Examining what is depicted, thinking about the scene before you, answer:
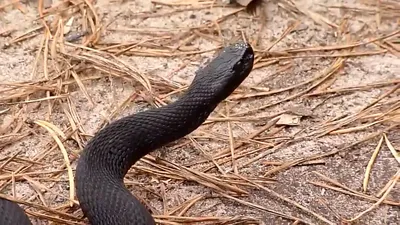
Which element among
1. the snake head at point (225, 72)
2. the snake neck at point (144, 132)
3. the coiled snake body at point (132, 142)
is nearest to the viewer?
the coiled snake body at point (132, 142)

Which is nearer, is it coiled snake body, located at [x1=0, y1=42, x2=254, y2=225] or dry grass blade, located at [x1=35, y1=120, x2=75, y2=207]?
coiled snake body, located at [x1=0, y1=42, x2=254, y2=225]

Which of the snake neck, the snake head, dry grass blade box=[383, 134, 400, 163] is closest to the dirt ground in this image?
dry grass blade box=[383, 134, 400, 163]

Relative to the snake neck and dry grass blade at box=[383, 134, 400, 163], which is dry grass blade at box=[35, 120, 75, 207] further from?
dry grass blade at box=[383, 134, 400, 163]

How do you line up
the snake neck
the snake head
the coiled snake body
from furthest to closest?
the snake head < the snake neck < the coiled snake body

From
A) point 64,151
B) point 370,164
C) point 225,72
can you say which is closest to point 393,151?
Result: point 370,164

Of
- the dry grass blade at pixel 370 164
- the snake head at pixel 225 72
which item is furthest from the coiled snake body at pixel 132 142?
the dry grass blade at pixel 370 164

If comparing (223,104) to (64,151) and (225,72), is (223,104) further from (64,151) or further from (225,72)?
(64,151)

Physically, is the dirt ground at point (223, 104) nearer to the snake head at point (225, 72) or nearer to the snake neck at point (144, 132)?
the snake neck at point (144, 132)
